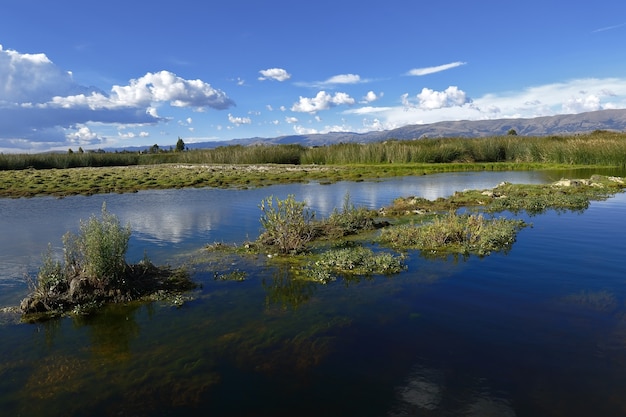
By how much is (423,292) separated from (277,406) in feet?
22.3

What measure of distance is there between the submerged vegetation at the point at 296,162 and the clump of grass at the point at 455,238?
31376 mm

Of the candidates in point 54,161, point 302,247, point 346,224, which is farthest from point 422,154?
point 54,161

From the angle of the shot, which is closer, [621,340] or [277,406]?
[277,406]

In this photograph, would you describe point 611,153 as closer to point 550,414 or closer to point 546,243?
point 546,243

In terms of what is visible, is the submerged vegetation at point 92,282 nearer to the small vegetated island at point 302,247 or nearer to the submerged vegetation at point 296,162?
the small vegetated island at point 302,247

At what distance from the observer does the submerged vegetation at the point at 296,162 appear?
2019 inches

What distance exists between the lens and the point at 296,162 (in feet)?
296

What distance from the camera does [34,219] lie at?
27.9m

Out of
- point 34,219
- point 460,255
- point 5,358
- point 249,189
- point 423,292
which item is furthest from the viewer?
point 249,189

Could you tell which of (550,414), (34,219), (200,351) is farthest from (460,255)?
(34,219)

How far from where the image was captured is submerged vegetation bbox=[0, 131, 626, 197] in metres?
51.3

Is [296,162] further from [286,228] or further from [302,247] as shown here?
[302,247]

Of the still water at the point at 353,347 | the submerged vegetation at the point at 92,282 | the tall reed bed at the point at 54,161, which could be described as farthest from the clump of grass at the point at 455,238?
the tall reed bed at the point at 54,161

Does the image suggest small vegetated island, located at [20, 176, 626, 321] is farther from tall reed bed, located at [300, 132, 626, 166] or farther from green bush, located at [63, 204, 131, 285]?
tall reed bed, located at [300, 132, 626, 166]
